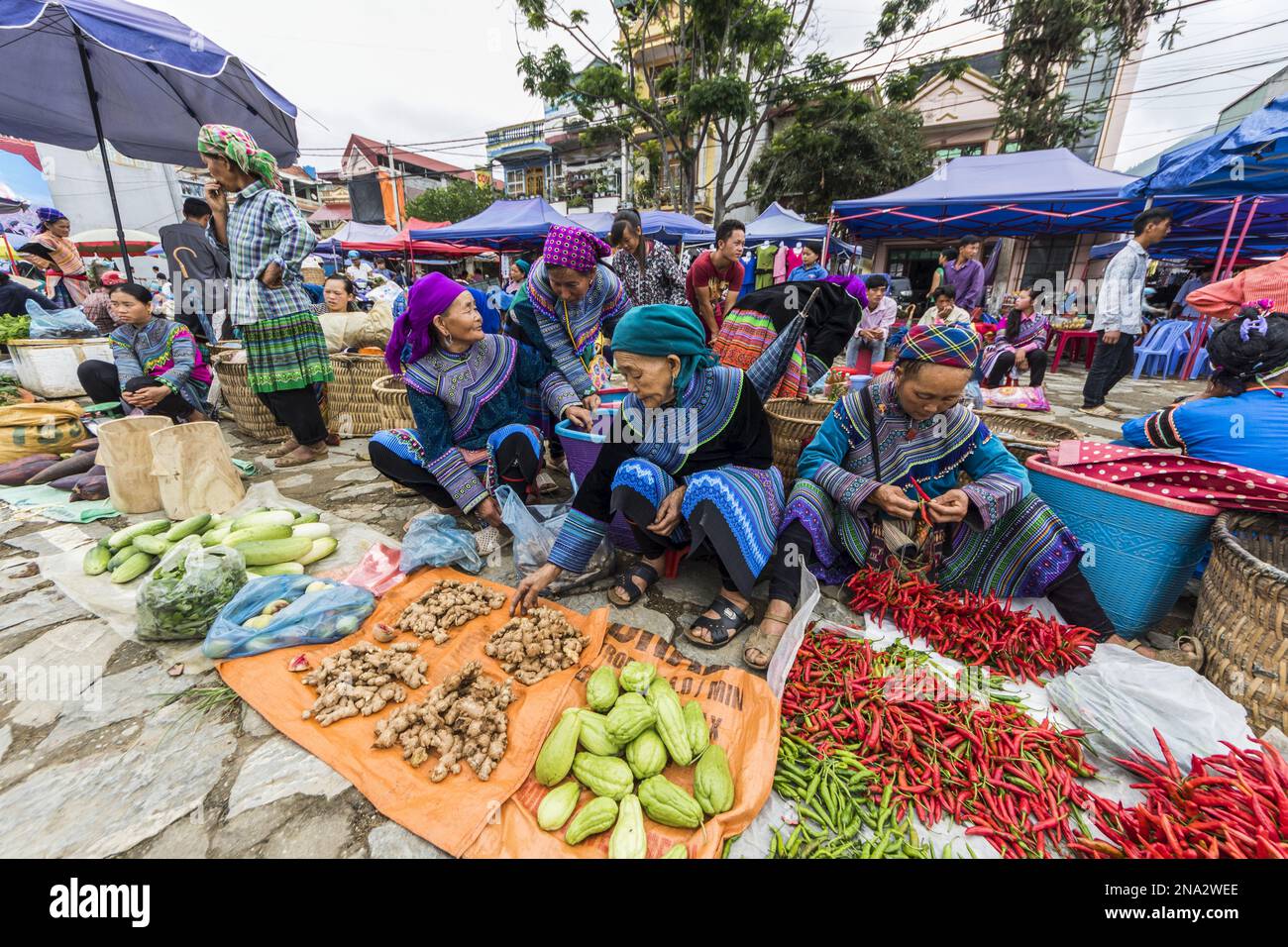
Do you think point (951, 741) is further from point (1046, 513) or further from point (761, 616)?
point (1046, 513)

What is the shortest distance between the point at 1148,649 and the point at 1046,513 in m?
0.64

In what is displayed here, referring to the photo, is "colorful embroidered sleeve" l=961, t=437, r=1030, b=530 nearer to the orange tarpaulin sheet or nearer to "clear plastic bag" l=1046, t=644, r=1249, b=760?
"clear plastic bag" l=1046, t=644, r=1249, b=760

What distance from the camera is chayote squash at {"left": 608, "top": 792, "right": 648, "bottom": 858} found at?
4.43ft

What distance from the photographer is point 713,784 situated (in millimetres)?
1487

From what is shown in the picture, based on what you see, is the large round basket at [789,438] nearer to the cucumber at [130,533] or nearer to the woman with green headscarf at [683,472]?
the woman with green headscarf at [683,472]

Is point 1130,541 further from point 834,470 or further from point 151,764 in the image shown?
point 151,764

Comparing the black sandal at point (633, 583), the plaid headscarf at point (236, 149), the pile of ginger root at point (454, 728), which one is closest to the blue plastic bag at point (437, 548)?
the black sandal at point (633, 583)

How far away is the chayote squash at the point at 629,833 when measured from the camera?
135 cm

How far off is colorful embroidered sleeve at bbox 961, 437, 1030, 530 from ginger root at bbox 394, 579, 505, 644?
2.24 metres

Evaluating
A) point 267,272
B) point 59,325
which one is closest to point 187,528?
point 267,272

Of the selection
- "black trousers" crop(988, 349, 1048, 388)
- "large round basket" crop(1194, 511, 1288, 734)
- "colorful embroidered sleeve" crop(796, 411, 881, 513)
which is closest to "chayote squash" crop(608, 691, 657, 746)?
"colorful embroidered sleeve" crop(796, 411, 881, 513)

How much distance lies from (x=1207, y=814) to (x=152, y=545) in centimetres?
430

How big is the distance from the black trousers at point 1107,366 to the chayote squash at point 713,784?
6970 mm

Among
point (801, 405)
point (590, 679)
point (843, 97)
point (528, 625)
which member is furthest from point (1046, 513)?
point (843, 97)
